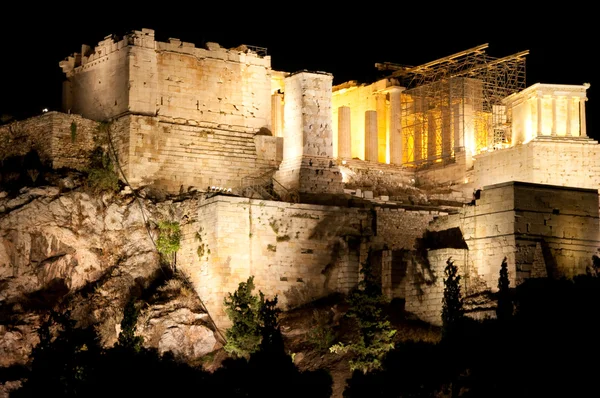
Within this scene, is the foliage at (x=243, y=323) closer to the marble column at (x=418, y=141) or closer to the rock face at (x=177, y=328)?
the rock face at (x=177, y=328)

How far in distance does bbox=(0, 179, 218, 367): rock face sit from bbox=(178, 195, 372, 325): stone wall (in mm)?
1194

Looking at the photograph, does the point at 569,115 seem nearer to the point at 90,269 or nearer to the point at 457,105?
the point at 457,105

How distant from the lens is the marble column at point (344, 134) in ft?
218

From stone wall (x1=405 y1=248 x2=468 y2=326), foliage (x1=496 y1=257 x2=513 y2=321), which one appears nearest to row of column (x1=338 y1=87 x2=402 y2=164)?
stone wall (x1=405 y1=248 x2=468 y2=326)

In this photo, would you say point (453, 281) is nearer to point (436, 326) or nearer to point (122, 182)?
point (436, 326)

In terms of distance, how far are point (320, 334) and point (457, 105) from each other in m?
20.3

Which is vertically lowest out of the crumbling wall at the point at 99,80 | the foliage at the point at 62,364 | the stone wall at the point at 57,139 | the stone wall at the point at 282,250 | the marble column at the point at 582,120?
the foliage at the point at 62,364

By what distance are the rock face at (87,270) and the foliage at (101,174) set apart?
460 mm

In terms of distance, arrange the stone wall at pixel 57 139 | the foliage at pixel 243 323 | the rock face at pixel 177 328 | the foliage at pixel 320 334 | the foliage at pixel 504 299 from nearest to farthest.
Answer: the foliage at pixel 504 299, the foliage at pixel 243 323, the foliage at pixel 320 334, the rock face at pixel 177 328, the stone wall at pixel 57 139

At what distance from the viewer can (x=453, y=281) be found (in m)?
48.1

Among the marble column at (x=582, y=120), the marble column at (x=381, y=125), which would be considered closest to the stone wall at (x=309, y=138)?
the marble column at (x=381, y=125)

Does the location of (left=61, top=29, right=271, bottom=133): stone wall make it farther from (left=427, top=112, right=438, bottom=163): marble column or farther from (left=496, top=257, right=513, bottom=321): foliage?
(left=496, top=257, right=513, bottom=321): foliage

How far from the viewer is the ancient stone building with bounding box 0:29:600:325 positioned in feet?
168

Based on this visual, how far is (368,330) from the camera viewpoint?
47688mm
